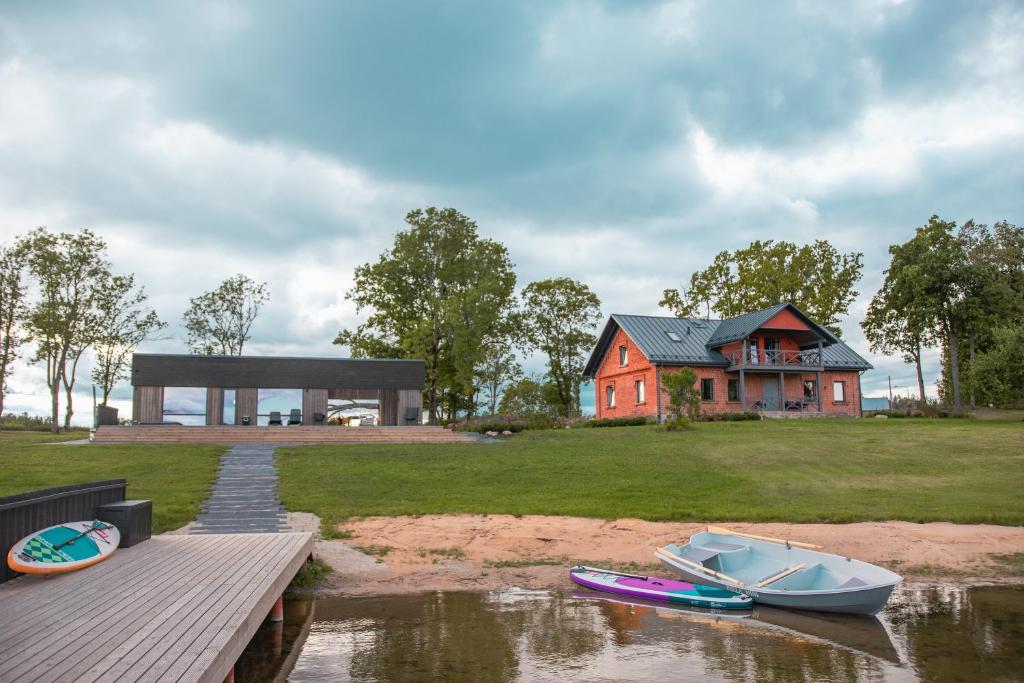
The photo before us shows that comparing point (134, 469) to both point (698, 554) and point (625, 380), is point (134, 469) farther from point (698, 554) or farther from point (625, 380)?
point (625, 380)

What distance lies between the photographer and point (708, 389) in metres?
39.7

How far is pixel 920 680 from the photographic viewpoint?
288 inches

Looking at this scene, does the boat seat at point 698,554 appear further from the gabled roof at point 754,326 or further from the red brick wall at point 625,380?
the gabled roof at point 754,326

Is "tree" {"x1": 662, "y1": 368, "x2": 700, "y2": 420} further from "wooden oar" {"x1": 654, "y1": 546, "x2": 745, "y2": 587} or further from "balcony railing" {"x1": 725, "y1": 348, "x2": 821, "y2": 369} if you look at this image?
"wooden oar" {"x1": 654, "y1": 546, "x2": 745, "y2": 587}

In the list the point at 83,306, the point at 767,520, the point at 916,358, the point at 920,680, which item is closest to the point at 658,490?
the point at 767,520

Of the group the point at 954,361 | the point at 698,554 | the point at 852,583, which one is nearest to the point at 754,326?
the point at 954,361

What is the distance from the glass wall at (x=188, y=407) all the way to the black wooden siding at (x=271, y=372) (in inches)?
17.4

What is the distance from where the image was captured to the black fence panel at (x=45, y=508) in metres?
8.09

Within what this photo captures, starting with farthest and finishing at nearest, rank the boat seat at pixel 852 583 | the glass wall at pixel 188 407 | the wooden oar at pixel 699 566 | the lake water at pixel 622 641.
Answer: the glass wall at pixel 188 407, the wooden oar at pixel 699 566, the boat seat at pixel 852 583, the lake water at pixel 622 641

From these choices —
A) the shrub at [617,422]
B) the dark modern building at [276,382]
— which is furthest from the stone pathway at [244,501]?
the shrub at [617,422]

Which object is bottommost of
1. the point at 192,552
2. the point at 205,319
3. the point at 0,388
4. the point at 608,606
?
the point at 608,606

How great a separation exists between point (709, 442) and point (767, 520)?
34.3ft

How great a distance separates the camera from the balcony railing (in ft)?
129

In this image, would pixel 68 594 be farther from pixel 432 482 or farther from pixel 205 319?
pixel 205 319
